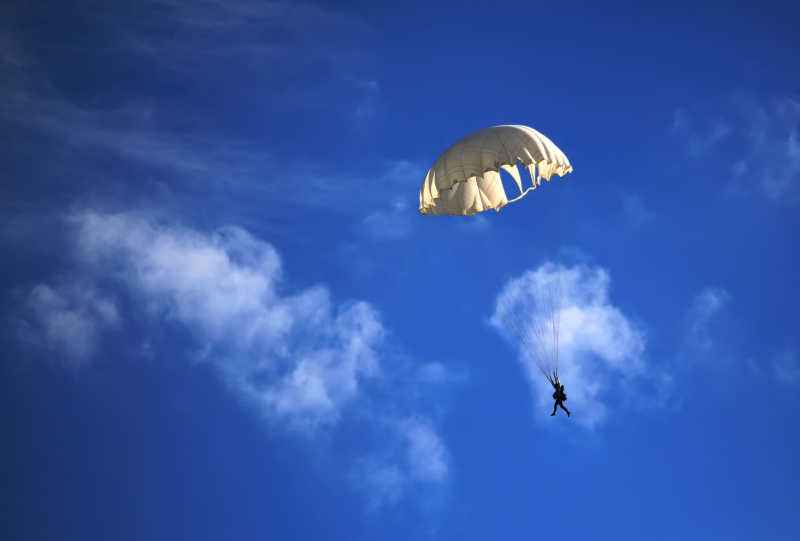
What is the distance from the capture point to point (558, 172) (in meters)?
41.3

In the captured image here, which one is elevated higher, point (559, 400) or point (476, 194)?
point (476, 194)

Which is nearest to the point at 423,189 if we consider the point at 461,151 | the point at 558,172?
the point at 461,151

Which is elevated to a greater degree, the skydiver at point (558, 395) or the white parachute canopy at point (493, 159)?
the white parachute canopy at point (493, 159)

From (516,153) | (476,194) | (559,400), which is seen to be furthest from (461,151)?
(559,400)

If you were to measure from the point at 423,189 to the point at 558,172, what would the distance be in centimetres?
621

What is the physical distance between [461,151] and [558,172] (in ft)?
15.6

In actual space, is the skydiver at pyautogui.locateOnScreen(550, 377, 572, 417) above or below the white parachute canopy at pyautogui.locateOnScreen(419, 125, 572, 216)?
below

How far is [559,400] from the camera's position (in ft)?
134

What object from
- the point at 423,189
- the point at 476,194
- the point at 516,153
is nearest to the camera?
the point at 516,153

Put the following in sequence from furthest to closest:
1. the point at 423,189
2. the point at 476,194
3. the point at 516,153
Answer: the point at 476,194 < the point at 423,189 < the point at 516,153

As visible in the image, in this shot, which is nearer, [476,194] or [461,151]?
[461,151]

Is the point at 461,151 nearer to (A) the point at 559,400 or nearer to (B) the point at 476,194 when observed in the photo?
(B) the point at 476,194

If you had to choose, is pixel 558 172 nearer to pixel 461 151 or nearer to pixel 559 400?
pixel 461 151

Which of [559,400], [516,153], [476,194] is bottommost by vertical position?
[559,400]
